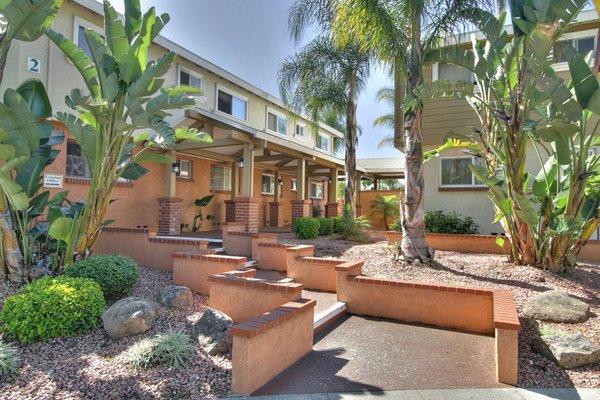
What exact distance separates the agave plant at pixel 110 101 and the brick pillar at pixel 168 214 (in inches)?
186

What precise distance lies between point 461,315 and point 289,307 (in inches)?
110

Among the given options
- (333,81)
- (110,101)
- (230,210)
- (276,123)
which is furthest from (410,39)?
(276,123)

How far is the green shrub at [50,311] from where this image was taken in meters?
4.90

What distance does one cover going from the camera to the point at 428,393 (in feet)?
13.0

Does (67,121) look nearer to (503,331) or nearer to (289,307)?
(289,307)

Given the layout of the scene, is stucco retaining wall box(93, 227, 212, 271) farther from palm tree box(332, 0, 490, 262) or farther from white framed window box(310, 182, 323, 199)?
white framed window box(310, 182, 323, 199)

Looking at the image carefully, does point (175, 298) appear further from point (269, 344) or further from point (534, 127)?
point (534, 127)

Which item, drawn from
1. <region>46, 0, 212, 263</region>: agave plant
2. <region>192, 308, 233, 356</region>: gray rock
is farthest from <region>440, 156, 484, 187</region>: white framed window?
<region>192, 308, 233, 356</region>: gray rock

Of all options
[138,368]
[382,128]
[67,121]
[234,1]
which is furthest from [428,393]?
[382,128]

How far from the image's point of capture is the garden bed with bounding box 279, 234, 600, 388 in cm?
447

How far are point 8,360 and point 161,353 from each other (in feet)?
5.32

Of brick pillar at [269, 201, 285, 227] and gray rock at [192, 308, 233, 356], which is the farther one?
brick pillar at [269, 201, 285, 227]

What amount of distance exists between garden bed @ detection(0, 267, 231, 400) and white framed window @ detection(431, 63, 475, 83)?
11825 mm

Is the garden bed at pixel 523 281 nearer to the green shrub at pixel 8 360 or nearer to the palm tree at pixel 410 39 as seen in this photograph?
the palm tree at pixel 410 39
